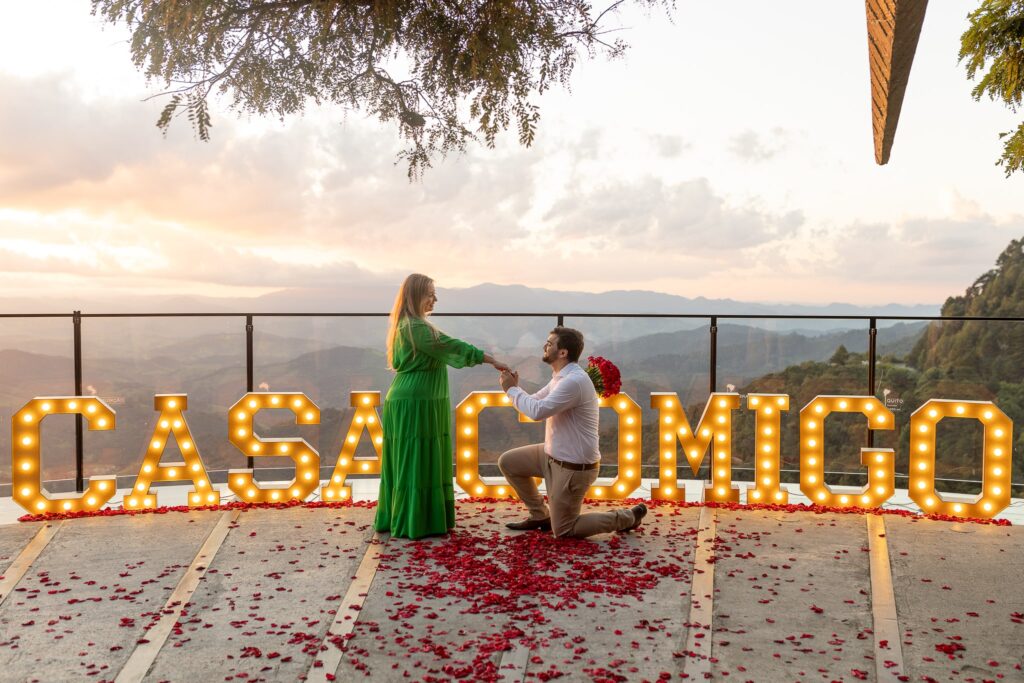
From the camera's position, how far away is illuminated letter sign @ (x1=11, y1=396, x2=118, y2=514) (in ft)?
20.5

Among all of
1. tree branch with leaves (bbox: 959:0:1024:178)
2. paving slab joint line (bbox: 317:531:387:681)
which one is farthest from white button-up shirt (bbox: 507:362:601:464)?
tree branch with leaves (bbox: 959:0:1024:178)

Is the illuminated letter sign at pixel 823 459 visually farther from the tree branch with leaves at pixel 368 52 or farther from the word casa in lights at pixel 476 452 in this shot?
the tree branch with leaves at pixel 368 52

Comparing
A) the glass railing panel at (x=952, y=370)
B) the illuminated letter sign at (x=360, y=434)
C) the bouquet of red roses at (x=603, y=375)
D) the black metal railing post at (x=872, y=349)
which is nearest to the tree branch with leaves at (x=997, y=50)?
the black metal railing post at (x=872, y=349)

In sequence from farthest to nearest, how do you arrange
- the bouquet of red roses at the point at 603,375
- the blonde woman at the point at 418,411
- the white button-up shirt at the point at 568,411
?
the bouquet of red roses at the point at 603,375 → the blonde woman at the point at 418,411 → the white button-up shirt at the point at 568,411

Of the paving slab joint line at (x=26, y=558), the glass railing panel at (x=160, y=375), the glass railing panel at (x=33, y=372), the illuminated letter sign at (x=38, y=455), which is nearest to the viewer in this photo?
the paving slab joint line at (x=26, y=558)

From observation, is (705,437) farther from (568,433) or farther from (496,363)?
(496,363)

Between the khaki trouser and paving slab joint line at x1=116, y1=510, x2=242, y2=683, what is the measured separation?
6.48 feet

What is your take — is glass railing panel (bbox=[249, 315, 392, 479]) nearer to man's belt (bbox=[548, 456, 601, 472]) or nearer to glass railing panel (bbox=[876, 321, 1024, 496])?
man's belt (bbox=[548, 456, 601, 472])

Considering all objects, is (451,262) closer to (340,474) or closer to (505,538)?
(340,474)

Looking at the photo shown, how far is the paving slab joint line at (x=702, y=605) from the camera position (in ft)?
12.6

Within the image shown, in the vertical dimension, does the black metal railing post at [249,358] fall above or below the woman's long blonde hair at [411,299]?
below

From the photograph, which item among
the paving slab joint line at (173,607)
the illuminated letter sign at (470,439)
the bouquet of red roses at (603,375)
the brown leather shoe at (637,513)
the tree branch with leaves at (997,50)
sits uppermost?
the tree branch with leaves at (997,50)

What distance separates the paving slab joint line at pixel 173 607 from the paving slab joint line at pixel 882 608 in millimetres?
3270

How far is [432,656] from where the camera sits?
12.8ft
